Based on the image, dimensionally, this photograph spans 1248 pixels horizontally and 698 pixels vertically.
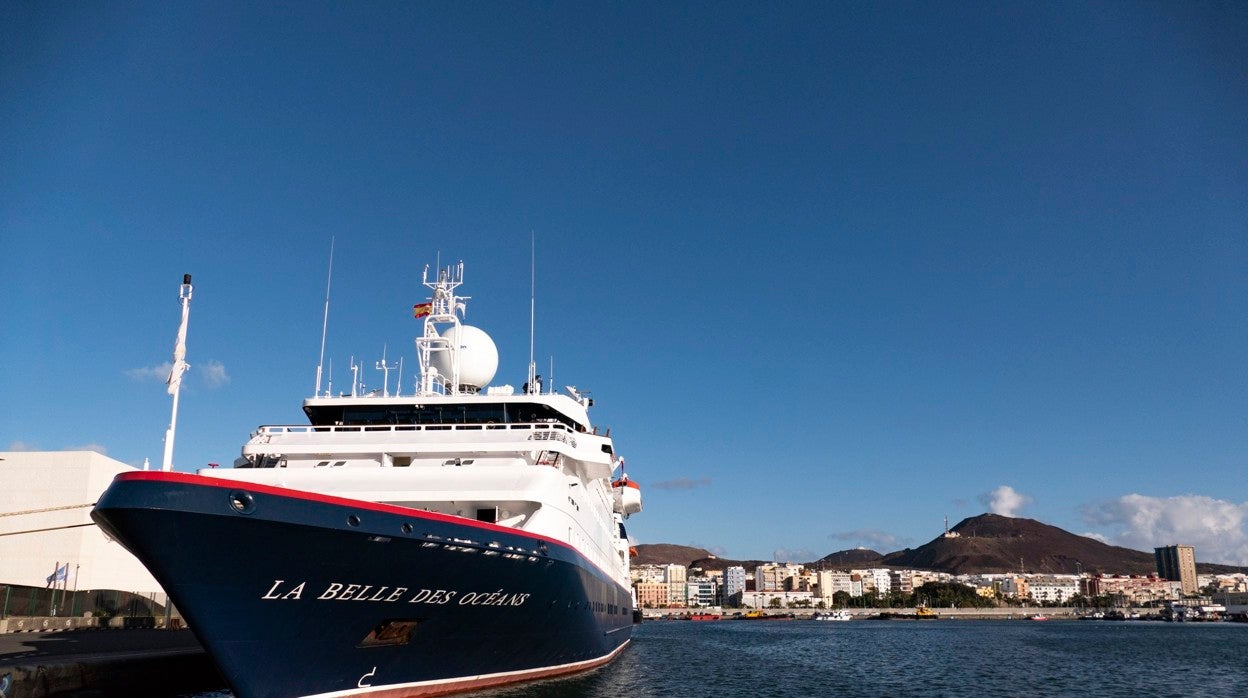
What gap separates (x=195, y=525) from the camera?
48.0 feet

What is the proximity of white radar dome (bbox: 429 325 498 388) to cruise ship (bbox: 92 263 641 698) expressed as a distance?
126 centimetres

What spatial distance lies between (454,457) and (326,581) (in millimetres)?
7869

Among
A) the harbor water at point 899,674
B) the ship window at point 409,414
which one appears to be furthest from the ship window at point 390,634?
the ship window at point 409,414

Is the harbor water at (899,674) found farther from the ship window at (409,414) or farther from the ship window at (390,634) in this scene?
the ship window at (409,414)

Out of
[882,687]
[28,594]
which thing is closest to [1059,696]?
[882,687]

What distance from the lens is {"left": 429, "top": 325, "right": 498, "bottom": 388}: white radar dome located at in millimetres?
32125

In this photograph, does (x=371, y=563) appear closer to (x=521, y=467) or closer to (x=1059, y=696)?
(x=521, y=467)

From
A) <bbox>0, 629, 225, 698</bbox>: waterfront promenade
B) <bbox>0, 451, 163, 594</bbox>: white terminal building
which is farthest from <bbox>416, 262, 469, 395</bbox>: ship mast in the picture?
<bbox>0, 451, 163, 594</bbox>: white terminal building

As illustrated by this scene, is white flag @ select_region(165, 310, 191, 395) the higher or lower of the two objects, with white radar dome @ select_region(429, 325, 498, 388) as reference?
lower

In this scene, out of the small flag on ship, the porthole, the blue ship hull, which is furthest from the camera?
the small flag on ship

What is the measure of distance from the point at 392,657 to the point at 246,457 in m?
8.78

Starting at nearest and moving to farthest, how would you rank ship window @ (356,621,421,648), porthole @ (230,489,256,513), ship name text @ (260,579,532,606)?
1. porthole @ (230,489,256,513)
2. ship name text @ (260,579,532,606)
3. ship window @ (356,621,421,648)

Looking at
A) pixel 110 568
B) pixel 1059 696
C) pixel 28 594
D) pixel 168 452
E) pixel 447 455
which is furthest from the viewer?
pixel 110 568

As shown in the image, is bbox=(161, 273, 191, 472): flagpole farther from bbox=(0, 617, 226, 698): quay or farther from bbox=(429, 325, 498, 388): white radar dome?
bbox=(429, 325, 498, 388): white radar dome
